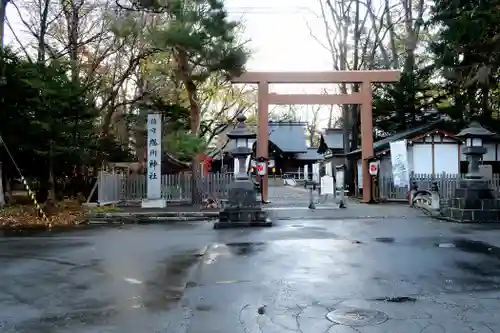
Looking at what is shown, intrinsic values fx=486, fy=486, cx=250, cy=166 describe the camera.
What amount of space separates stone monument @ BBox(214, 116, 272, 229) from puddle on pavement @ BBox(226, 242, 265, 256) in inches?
128

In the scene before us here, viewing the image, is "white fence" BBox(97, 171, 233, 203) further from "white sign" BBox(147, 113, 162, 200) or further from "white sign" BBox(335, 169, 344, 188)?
"white sign" BBox(335, 169, 344, 188)

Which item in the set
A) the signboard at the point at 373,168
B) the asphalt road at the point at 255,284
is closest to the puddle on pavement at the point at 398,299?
the asphalt road at the point at 255,284

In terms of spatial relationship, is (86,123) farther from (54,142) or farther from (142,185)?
(142,185)

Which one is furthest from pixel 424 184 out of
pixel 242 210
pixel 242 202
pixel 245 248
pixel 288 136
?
pixel 288 136

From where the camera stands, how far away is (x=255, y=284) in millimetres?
6457

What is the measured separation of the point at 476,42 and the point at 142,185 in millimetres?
14612

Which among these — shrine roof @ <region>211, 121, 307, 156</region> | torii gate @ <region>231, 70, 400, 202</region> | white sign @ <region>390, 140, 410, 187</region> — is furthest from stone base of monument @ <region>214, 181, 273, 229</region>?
shrine roof @ <region>211, 121, 307, 156</region>

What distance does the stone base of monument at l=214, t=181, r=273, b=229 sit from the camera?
1343 centimetres

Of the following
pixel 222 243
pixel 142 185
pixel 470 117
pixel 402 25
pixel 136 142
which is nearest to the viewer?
pixel 222 243

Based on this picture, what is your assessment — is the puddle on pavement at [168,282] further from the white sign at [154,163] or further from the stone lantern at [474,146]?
the white sign at [154,163]

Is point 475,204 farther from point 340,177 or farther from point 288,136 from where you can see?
point 288,136

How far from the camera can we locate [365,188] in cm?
2286

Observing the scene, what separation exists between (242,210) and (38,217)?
737cm

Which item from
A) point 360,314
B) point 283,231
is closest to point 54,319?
point 360,314
